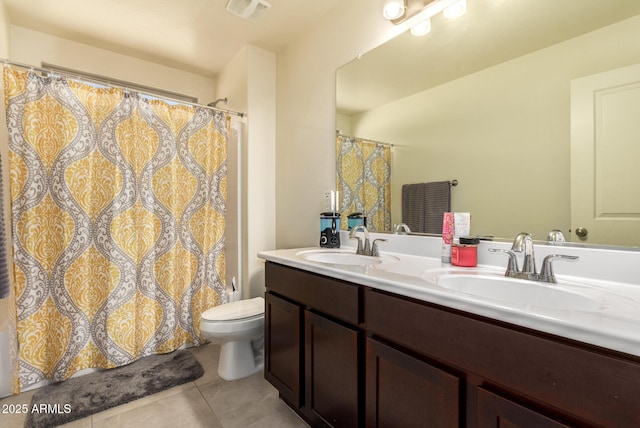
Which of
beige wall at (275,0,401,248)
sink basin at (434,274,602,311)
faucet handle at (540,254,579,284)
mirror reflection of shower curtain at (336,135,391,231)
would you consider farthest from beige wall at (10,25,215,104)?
faucet handle at (540,254,579,284)

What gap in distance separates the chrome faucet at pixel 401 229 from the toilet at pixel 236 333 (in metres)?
1.00

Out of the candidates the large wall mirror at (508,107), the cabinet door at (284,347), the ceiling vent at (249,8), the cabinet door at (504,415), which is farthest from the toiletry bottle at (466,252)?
the ceiling vent at (249,8)

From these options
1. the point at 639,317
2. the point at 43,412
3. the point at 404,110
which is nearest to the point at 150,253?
the point at 43,412

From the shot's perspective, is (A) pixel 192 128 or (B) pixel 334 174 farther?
(A) pixel 192 128

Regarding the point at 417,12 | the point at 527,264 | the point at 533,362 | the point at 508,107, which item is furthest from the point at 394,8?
the point at 533,362

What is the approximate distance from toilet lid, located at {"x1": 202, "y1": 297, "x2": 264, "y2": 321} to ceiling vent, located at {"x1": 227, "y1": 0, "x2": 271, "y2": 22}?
1.93 metres

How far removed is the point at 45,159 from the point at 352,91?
1912mm

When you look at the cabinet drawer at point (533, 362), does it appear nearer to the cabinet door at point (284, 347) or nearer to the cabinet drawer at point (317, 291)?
the cabinet drawer at point (317, 291)

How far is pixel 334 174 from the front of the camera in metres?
1.94

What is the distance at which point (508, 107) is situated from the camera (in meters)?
1.22

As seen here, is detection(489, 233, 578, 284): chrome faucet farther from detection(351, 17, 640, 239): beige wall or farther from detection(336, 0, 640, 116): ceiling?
detection(336, 0, 640, 116): ceiling

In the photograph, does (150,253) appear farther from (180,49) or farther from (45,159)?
(180,49)

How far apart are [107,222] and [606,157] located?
258 centimetres

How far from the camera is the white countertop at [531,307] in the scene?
560 millimetres
